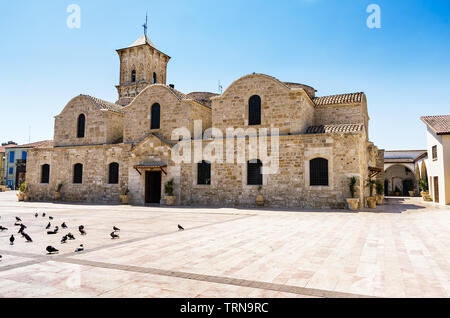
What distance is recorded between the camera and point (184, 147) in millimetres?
17406

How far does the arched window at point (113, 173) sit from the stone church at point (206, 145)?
7 centimetres

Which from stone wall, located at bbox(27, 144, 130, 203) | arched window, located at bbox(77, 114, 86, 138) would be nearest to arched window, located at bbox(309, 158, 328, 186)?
stone wall, located at bbox(27, 144, 130, 203)

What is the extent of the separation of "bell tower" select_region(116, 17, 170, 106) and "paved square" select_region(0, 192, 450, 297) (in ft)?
69.6

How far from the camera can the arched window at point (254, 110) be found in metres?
16.6

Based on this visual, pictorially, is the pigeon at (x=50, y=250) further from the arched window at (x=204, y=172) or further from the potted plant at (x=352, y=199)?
the potted plant at (x=352, y=199)

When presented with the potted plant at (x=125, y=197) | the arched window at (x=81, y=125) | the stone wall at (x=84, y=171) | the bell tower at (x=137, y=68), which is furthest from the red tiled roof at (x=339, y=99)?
the arched window at (x=81, y=125)

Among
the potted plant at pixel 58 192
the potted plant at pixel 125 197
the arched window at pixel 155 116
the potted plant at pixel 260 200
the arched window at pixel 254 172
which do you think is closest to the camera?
the potted plant at pixel 260 200

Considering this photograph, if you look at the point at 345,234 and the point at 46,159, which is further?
the point at 46,159

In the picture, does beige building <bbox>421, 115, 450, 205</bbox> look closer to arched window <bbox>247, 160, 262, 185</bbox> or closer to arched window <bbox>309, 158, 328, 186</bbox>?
arched window <bbox>309, 158, 328, 186</bbox>

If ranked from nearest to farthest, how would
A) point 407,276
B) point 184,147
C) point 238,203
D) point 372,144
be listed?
point 407,276, point 238,203, point 184,147, point 372,144

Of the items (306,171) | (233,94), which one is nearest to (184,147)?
(233,94)

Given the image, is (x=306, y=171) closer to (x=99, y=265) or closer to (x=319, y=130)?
(x=319, y=130)

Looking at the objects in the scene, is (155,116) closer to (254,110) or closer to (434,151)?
(254,110)
